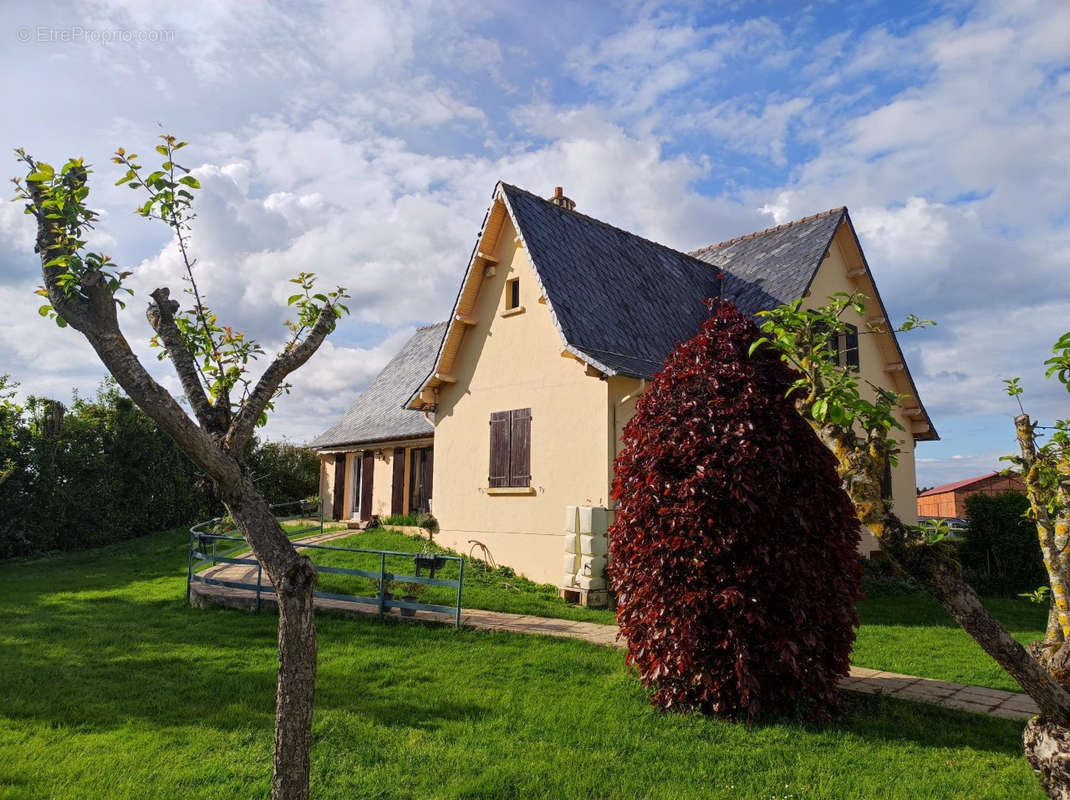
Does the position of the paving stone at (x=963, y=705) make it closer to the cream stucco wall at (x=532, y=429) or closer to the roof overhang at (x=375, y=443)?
the cream stucco wall at (x=532, y=429)

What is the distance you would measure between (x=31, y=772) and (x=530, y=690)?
12.8 feet

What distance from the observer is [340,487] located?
21609 mm

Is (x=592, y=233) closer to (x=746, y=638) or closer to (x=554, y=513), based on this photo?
(x=554, y=513)

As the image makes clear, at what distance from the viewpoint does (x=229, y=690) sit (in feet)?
22.9

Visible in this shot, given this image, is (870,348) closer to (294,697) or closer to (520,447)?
(520,447)

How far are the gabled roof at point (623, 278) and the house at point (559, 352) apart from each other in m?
0.04

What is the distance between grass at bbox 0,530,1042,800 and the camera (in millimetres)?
4938

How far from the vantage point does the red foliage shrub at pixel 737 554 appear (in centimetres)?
623

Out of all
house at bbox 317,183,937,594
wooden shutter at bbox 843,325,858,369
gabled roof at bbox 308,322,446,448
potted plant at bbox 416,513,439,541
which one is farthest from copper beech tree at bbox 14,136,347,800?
wooden shutter at bbox 843,325,858,369

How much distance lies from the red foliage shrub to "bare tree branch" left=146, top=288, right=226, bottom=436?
156 inches

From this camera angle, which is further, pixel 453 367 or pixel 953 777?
pixel 453 367

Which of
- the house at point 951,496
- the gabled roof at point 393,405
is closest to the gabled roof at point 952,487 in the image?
the house at point 951,496

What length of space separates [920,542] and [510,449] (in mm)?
10968

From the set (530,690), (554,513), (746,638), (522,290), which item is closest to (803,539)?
(746,638)
